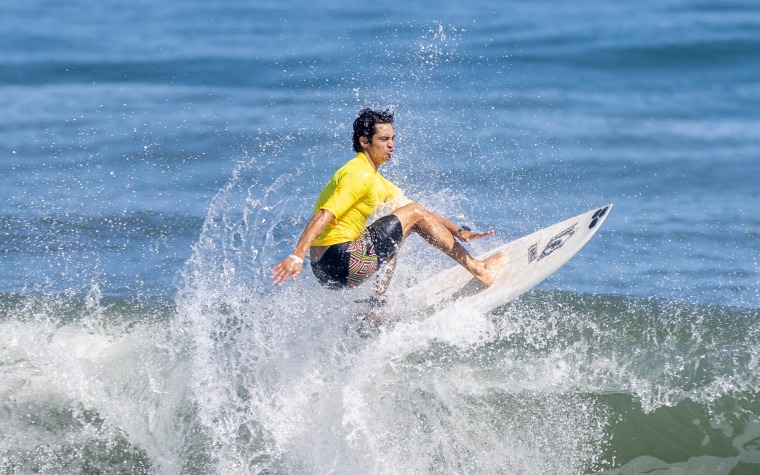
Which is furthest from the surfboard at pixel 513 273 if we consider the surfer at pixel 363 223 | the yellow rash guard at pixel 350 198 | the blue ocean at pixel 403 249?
the yellow rash guard at pixel 350 198

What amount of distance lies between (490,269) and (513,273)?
23 centimetres

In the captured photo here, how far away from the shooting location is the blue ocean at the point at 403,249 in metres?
6.80

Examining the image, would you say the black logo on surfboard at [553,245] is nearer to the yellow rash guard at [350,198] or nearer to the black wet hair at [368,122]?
the yellow rash guard at [350,198]

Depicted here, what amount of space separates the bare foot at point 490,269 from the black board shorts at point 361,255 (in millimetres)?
909

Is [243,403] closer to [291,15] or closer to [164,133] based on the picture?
[164,133]

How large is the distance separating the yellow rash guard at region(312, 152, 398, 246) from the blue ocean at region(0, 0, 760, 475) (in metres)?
0.68

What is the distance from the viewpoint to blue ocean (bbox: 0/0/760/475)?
22.3 ft

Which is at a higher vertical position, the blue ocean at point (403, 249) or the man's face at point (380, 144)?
the man's face at point (380, 144)

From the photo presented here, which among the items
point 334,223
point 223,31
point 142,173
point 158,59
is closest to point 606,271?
point 334,223

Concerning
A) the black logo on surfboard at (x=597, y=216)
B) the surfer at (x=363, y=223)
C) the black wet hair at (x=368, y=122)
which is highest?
the black wet hair at (x=368, y=122)

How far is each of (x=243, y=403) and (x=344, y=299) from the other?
111 centimetres

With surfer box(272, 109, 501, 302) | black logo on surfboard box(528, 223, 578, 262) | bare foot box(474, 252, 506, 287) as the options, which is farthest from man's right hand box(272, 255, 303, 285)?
black logo on surfboard box(528, 223, 578, 262)

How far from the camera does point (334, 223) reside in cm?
677

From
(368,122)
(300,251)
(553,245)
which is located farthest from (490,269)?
(300,251)
